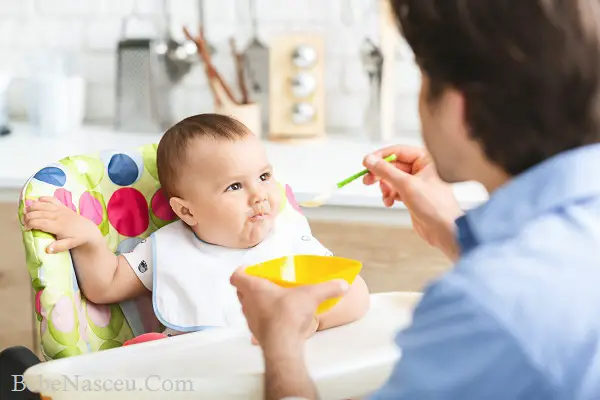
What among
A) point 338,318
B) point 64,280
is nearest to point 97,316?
point 64,280

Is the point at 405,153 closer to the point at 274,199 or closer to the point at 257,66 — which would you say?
the point at 274,199

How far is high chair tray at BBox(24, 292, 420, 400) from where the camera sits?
1.10m

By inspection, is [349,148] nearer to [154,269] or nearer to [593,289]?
[154,269]

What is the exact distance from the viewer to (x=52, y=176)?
1486mm

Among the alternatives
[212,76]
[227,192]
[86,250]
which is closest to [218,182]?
[227,192]

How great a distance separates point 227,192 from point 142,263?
0.18m

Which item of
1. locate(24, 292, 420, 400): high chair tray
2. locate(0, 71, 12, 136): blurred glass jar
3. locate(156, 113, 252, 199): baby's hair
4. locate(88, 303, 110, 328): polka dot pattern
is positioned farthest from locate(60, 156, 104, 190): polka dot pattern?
locate(0, 71, 12, 136): blurred glass jar

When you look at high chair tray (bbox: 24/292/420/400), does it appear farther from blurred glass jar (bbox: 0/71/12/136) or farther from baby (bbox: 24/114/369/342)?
blurred glass jar (bbox: 0/71/12/136)

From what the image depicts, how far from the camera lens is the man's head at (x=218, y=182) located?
1.52m

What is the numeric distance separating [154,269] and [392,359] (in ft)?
1.58

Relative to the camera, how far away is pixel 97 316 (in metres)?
1.48

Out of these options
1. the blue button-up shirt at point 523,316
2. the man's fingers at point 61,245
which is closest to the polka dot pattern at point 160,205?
the man's fingers at point 61,245

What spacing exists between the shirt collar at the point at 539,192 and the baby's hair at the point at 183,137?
2.47 ft

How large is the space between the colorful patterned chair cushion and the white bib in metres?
0.06
